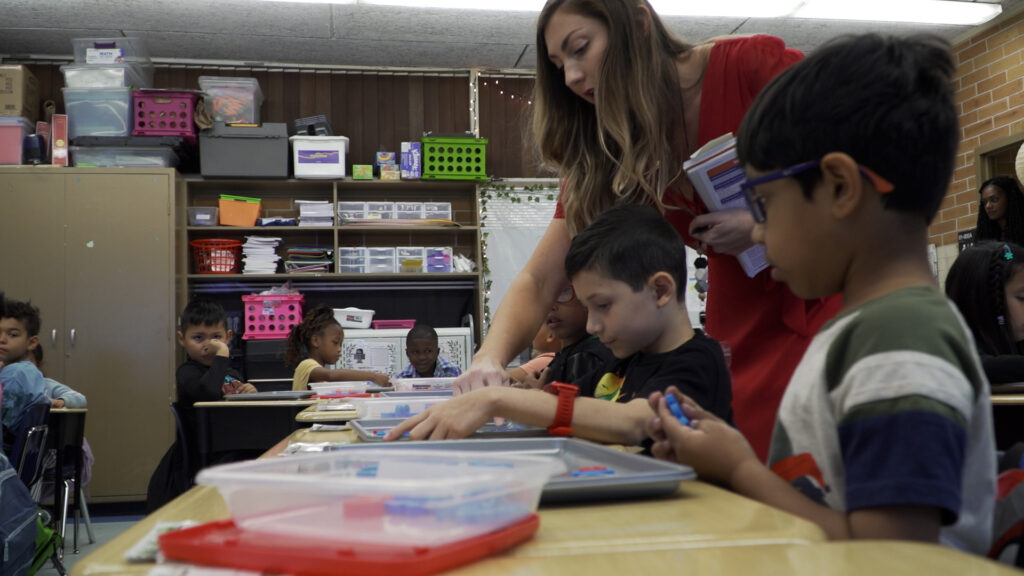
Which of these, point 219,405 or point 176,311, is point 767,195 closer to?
point 219,405

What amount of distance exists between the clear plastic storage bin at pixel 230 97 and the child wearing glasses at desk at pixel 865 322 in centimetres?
504

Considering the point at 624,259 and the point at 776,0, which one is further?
the point at 776,0

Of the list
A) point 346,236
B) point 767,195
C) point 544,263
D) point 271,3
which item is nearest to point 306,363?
point 346,236

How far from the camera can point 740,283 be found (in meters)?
1.31

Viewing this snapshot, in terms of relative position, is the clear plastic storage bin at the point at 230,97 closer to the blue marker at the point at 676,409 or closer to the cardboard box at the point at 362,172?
the cardboard box at the point at 362,172

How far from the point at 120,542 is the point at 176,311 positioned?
4.86 metres

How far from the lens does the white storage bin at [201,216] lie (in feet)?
17.5

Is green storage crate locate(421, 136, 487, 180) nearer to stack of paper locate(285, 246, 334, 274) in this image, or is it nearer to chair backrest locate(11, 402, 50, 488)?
stack of paper locate(285, 246, 334, 274)

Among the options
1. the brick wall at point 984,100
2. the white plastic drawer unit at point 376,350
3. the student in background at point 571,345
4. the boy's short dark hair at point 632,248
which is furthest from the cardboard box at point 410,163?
the boy's short dark hair at point 632,248

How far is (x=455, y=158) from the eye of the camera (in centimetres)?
554

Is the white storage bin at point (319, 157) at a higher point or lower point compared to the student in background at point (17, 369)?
higher

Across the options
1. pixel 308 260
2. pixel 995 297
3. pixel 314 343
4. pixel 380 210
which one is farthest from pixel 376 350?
pixel 995 297

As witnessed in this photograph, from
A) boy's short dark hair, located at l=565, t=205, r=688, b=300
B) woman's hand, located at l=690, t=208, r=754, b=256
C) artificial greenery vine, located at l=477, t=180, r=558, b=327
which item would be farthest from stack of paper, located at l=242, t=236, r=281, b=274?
woman's hand, located at l=690, t=208, r=754, b=256

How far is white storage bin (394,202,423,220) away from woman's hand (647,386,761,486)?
485 cm
